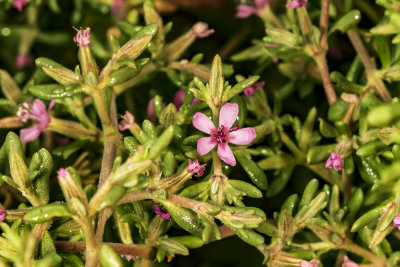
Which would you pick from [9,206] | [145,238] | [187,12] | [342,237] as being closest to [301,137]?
[342,237]

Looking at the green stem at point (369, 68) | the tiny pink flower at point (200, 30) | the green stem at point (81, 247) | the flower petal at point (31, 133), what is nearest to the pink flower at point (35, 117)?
the flower petal at point (31, 133)

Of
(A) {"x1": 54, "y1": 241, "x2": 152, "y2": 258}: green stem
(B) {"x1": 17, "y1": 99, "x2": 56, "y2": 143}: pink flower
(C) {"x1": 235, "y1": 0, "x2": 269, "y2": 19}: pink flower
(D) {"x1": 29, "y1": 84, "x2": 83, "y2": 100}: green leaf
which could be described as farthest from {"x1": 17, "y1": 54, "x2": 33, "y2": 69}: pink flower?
(A) {"x1": 54, "y1": 241, "x2": 152, "y2": 258}: green stem

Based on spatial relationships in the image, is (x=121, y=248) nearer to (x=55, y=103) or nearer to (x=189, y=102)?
(x=189, y=102)

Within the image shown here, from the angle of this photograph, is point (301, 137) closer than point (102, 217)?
No

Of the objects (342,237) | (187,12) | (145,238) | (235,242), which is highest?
(187,12)

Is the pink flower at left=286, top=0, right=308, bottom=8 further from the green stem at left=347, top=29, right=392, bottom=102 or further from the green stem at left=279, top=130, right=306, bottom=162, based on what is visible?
the green stem at left=279, top=130, right=306, bottom=162

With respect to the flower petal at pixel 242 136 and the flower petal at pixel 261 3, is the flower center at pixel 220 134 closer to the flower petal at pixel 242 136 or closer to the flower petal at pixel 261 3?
the flower petal at pixel 242 136

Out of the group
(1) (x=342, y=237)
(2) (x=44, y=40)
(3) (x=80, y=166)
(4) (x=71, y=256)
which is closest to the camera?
(4) (x=71, y=256)
